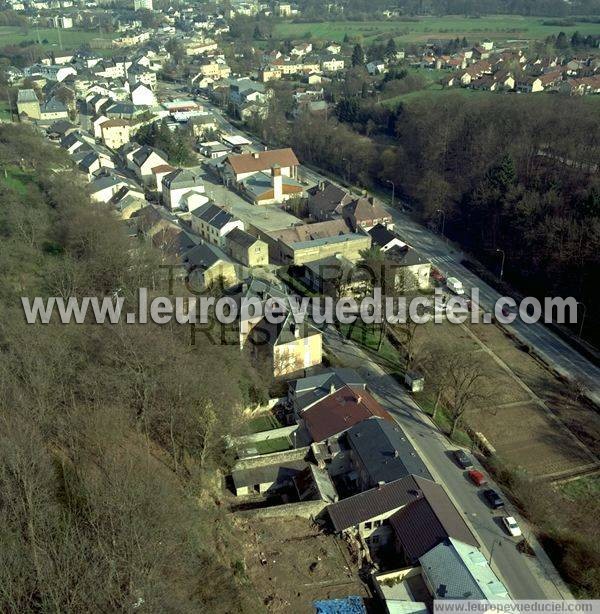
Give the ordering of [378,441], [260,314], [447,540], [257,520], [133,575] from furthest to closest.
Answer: [260,314] → [378,441] → [257,520] → [447,540] → [133,575]

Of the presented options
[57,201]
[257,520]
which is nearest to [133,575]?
[257,520]

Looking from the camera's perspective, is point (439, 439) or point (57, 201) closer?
point (439, 439)

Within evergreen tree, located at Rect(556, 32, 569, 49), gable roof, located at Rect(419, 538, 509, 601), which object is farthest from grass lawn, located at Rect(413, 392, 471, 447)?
evergreen tree, located at Rect(556, 32, 569, 49)

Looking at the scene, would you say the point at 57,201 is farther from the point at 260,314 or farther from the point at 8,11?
the point at 8,11

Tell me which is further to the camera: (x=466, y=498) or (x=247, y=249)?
(x=247, y=249)

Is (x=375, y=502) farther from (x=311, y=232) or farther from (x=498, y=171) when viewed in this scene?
(x=498, y=171)

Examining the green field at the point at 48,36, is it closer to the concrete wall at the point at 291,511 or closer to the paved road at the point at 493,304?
the paved road at the point at 493,304

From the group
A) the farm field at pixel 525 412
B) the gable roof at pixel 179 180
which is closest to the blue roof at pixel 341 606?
the farm field at pixel 525 412

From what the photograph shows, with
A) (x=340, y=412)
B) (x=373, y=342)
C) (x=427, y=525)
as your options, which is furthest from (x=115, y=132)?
(x=427, y=525)
